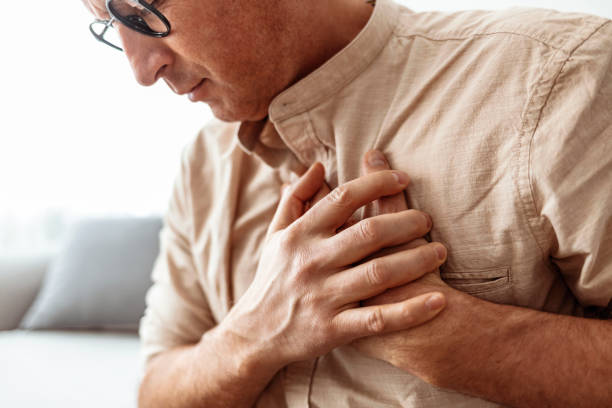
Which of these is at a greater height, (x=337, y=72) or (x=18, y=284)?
(x=337, y=72)

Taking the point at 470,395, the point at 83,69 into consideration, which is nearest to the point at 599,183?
the point at 470,395

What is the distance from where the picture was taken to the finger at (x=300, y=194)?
86 cm

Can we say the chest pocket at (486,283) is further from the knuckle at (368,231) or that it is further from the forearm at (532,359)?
the knuckle at (368,231)

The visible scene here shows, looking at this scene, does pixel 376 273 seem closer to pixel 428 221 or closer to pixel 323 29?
pixel 428 221

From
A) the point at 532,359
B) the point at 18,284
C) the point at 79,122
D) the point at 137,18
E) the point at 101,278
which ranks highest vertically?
the point at 137,18

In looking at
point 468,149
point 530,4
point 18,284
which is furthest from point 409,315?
point 18,284

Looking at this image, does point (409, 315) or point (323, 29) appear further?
point (323, 29)

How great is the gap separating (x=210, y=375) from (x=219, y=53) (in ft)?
1.88

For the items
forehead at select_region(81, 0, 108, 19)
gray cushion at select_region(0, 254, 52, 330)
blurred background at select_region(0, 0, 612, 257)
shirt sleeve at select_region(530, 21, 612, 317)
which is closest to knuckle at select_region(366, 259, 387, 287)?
shirt sleeve at select_region(530, 21, 612, 317)

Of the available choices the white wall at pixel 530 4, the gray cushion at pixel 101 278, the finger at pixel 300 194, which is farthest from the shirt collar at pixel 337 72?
the gray cushion at pixel 101 278

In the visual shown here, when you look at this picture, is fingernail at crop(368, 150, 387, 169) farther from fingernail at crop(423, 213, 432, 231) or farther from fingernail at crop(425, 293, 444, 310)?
fingernail at crop(425, 293, 444, 310)

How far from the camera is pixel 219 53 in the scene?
2.72ft

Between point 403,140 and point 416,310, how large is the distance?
0.91 ft

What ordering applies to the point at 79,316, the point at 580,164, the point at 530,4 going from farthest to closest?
the point at 79,316 → the point at 530,4 → the point at 580,164
